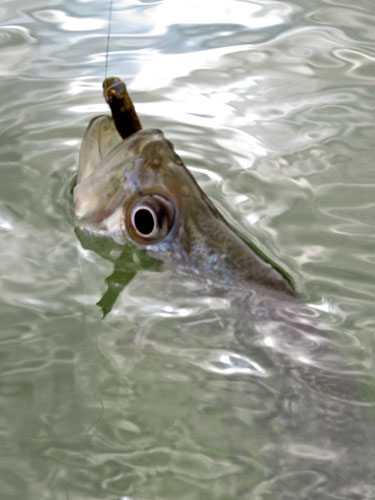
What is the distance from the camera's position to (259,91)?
13.1ft

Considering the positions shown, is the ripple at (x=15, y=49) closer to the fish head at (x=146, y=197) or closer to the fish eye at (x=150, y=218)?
the fish head at (x=146, y=197)

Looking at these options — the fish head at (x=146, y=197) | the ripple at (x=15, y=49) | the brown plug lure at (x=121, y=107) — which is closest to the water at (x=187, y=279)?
the ripple at (x=15, y=49)

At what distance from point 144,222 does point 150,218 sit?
0.10 feet

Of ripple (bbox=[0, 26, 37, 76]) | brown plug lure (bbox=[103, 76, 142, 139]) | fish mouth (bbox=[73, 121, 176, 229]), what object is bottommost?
ripple (bbox=[0, 26, 37, 76])

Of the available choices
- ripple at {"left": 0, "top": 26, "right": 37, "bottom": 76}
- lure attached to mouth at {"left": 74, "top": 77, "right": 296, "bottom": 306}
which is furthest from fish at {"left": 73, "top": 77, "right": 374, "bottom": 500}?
ripple at {"left": 0, "top": 26, "right": 37, "bottom": 76}

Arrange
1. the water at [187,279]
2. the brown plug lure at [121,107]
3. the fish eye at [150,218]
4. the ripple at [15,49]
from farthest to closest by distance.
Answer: the ripple at [15,49] < the brown plug lure at [121,107] < the fish eye at [150,218] < the water at [187,279]

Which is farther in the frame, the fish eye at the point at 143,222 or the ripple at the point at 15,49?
the ripple at the point at 15,49

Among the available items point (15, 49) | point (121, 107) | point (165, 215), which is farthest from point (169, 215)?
point (15, 49)

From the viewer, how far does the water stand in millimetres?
2047

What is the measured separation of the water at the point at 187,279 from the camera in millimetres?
2047

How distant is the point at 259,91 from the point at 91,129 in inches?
61.5

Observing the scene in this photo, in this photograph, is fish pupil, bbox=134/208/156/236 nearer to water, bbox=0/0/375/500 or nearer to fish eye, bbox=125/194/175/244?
fish eye, bbox=125/194/175/244

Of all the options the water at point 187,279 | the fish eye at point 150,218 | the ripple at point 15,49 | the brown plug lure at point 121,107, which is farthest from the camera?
the ripple at point 15,49

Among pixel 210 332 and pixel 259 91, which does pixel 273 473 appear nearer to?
pixel 210 332
